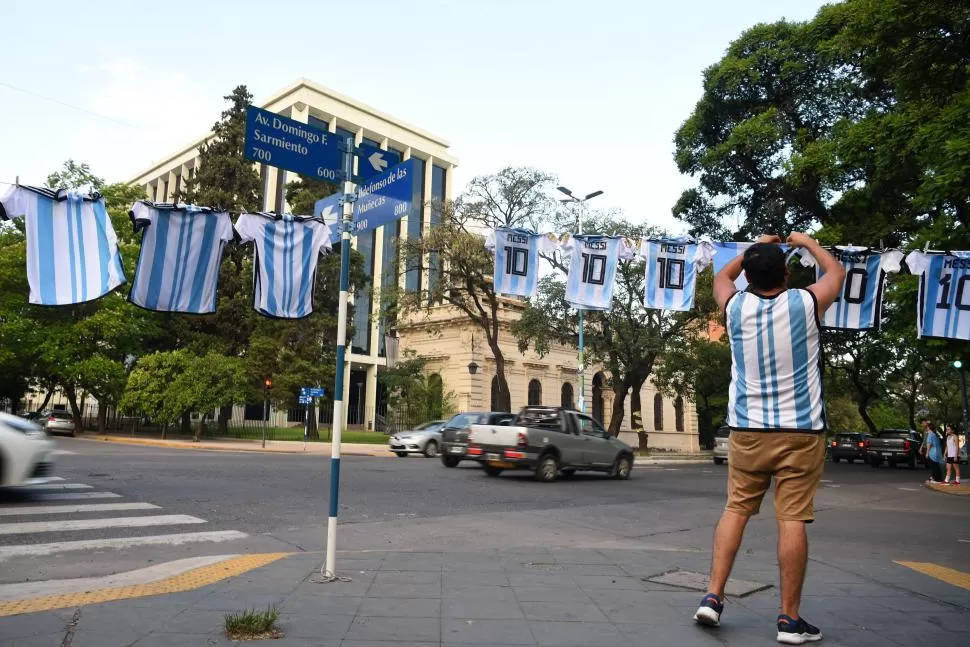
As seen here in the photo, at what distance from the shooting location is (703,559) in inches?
276

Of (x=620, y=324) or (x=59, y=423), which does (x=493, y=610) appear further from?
(x=59, y=423)

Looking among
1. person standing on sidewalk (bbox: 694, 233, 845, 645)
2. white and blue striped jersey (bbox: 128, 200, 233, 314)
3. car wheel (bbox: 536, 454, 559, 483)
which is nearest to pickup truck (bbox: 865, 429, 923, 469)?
car wheel (bbox: 536, 454, 559, 483)

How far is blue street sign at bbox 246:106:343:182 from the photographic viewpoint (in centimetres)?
578

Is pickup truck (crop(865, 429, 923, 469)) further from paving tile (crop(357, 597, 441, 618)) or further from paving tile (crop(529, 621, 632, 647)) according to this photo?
paving tile (crop(357, 597, 441, 618))

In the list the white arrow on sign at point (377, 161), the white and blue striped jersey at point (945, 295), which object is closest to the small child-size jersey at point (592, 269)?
the white and blue striped jersey at point (945, 295)

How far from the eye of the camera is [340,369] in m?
5.65

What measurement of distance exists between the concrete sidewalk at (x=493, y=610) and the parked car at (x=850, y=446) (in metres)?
32.5

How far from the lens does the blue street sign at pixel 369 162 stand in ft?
20.3

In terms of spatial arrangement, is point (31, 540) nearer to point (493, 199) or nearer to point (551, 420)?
point (551, 420)

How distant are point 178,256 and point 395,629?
25.7 feet

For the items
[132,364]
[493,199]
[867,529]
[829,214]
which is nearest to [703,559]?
[867,529]

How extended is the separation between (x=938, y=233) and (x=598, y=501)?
891 centimetres

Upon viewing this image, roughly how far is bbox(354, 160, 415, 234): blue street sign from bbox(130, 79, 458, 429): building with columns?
48459 millimetres

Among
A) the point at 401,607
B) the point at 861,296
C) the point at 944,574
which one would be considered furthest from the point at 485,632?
the point at 861,296
